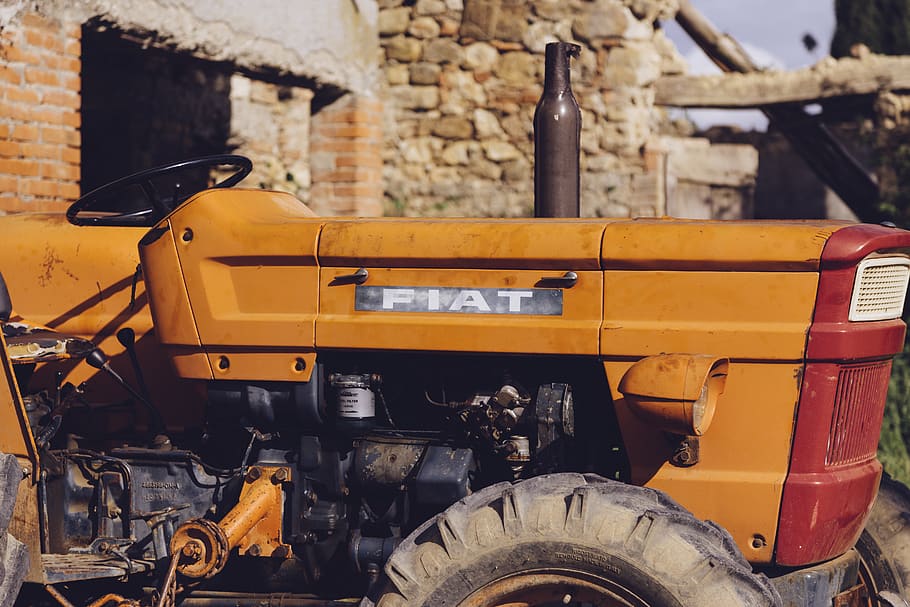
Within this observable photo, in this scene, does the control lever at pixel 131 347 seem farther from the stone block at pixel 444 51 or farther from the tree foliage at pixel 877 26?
the tree foliage at pixel 877 26

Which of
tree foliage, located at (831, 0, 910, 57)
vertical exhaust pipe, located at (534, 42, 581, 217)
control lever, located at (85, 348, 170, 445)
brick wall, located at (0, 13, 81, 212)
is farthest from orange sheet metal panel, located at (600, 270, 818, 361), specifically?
tree foliage, located at (831, 0, 910, 57)

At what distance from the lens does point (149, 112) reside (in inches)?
366

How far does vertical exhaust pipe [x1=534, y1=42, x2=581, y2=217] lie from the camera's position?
3.98 m

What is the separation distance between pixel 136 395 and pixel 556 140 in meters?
1.50

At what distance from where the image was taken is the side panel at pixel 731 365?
10.3 feet

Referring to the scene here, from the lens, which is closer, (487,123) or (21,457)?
(21,457)

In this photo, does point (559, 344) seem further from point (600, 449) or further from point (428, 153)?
point (428, 153)

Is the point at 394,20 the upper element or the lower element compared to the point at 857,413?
upper

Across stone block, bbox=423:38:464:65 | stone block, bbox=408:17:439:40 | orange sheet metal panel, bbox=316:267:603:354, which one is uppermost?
stone block, bbox=408:17:439:40

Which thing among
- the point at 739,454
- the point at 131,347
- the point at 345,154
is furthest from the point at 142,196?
the point at 345,154

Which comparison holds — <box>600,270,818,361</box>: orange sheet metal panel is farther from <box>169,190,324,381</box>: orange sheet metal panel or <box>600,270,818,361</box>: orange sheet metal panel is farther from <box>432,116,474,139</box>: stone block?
<box>432,116,474,139</box>: stone block

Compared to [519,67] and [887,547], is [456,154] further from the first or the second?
[887,547]

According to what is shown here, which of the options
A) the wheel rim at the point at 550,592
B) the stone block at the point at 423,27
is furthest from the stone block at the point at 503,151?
the wheel rim at the point at 550,592

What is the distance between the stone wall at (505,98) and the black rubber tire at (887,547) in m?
5.65
